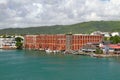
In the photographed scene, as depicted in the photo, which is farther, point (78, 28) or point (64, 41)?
point (78, 28)

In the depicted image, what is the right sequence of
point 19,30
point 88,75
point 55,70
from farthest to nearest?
point 19,30
point 55,70
point 88,75

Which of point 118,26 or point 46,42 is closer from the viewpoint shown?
point 46,42

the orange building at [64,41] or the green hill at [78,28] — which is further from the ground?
the green hill at [78,28]

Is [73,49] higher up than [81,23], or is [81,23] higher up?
[81,23]

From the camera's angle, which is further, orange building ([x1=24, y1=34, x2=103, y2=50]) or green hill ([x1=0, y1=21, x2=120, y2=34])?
green hill ([x1=0, y1=21, x2=120, y2=34])

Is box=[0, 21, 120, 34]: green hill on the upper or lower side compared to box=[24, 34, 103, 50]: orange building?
upper

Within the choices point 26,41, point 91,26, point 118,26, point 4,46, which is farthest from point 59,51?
point 91,26

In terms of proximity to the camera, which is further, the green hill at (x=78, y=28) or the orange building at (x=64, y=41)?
the green hill at (x=78, y=28)

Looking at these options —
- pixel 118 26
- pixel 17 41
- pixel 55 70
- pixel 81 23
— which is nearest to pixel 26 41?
pixel 17 41

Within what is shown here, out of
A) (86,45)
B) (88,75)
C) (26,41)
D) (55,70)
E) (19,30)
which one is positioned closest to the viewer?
(88,75)

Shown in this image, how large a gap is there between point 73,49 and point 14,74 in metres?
32.5

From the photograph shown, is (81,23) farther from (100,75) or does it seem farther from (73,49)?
(100,75)

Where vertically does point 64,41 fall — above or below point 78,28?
below

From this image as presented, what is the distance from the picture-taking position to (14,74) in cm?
3200
